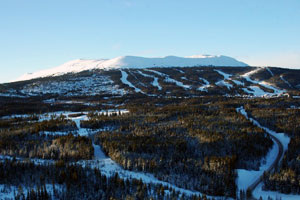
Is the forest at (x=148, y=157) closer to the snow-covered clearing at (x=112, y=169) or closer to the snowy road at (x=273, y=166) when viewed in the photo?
the snow-covered clearing at (x=112, y=169)

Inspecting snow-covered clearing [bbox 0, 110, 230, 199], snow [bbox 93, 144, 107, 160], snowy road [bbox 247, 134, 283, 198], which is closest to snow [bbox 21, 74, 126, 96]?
snow [bbox 93, 144, 107, 160]

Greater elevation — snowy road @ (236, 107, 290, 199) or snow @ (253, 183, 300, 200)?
snowy road @ (236, 107, 290, 199)

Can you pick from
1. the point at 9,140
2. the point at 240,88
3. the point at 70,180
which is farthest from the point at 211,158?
the point at 240,88

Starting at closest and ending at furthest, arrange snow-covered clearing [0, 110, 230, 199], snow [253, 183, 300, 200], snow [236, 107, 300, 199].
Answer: snow [253, 183, 300, 200], snow [236, 107, 300, 199], snow-covered clearing [0, 110, 230, 199]

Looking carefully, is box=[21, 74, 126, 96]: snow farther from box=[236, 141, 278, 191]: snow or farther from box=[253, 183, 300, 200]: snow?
box=[253, 183, 300, 200]: snow

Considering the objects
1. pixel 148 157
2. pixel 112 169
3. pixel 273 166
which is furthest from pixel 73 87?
pixel 273 166

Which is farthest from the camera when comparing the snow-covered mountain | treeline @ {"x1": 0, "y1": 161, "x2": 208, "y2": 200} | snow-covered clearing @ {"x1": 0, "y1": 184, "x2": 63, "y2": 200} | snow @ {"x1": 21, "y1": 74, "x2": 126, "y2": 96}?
the snow-covered mountain

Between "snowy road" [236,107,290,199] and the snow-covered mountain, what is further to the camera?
the snow-covered mountain

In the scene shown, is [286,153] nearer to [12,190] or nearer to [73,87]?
[12,190]
